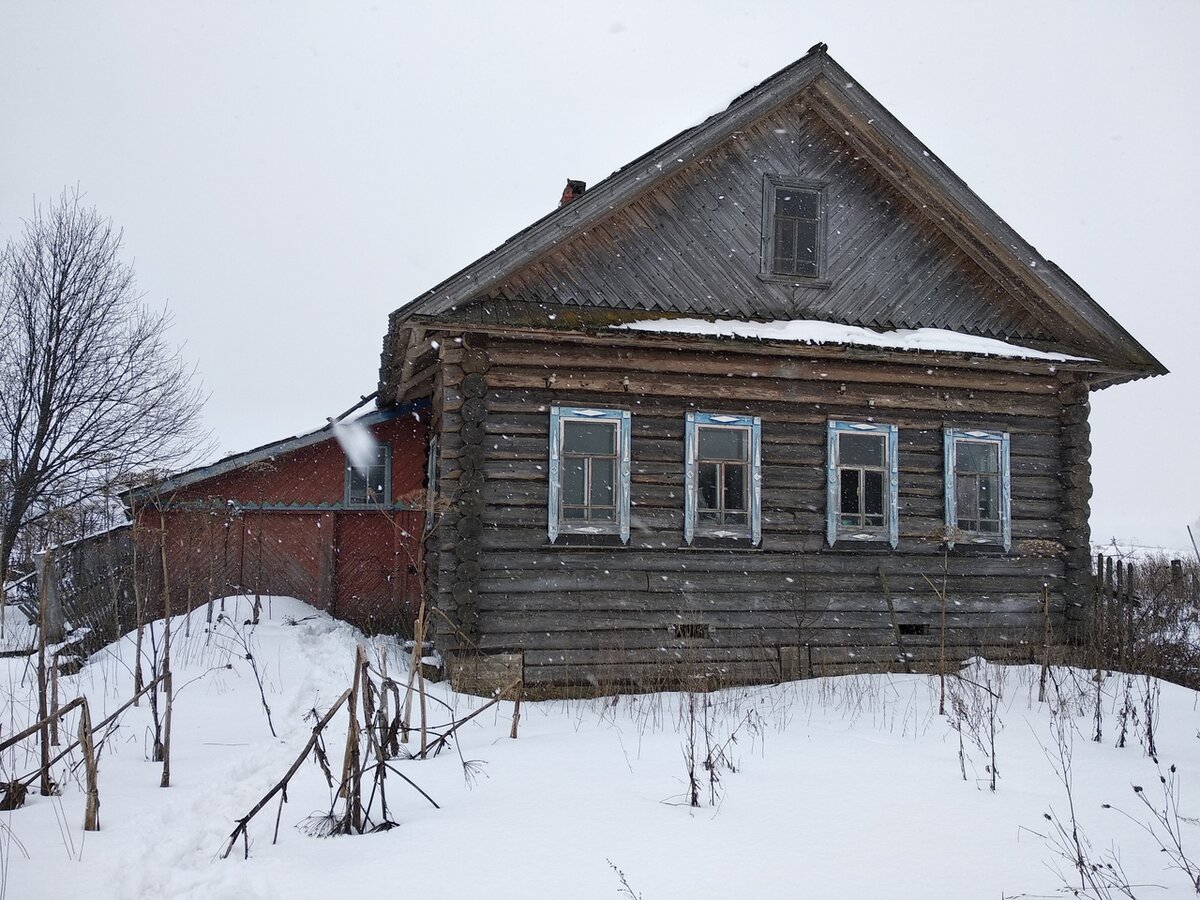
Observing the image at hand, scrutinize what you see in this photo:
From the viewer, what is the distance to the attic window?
11586 mm

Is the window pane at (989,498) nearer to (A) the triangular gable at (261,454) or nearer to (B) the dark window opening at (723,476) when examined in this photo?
(B) the dark window opening at (723,476)

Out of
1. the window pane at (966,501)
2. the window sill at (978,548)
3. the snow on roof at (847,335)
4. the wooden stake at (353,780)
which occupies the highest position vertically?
the snow on roof at (847,335)

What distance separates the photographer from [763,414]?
36.6 feet

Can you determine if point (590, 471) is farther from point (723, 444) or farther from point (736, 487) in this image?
point (736, 487)

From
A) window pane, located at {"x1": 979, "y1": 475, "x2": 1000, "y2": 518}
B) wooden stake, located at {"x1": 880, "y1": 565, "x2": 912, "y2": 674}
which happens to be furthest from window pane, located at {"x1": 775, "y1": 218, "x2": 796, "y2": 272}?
wooden stake, located at {"x1": 880, "y1": 565, "x2": 912, "y2": 674}

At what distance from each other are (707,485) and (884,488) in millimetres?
2252

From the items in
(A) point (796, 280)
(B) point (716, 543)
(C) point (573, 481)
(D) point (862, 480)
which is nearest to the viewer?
(C) point (573, 481)

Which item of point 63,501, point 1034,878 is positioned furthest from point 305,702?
point 63,501

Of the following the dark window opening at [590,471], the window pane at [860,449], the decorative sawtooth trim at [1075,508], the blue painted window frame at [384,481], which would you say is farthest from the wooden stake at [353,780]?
the blue painted window frame at [384,481]

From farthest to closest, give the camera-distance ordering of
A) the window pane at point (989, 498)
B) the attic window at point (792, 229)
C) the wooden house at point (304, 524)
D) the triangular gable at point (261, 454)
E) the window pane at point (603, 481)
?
the wooden house at point (304, 524), the triangular gable at point (261, 454), the window pane at point (989, 498), the attic window at point (792, 229), the window pane at point (603, 481)

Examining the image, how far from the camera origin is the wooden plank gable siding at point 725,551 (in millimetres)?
10250

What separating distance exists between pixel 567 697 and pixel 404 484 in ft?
23.3

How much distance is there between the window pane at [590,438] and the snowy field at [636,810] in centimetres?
290

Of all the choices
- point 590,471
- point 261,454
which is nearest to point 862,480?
point 590,471
